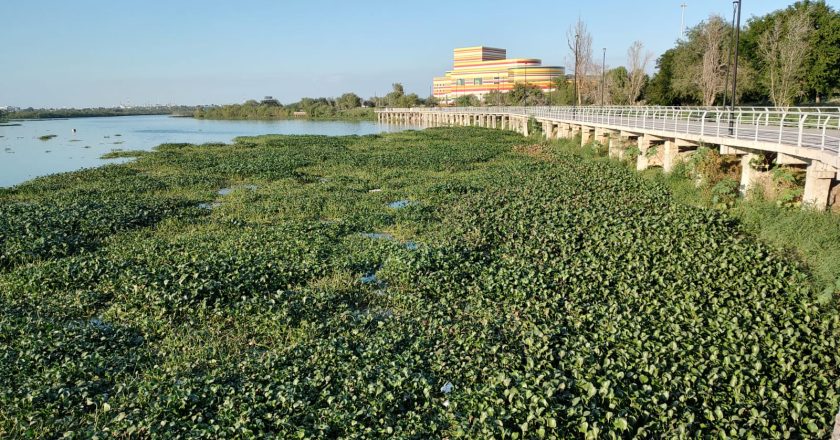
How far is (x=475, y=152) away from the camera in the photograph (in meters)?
36.3

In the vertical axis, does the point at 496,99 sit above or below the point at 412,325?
above

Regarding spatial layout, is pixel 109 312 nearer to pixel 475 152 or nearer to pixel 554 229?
pixel 554 229

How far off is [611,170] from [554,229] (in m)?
11.5

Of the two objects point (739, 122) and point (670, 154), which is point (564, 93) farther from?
point (739, 122)

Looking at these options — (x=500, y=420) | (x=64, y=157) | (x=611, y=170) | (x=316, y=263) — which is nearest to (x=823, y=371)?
(x=500, y=420)

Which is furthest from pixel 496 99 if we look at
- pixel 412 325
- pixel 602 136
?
pixel 412 325

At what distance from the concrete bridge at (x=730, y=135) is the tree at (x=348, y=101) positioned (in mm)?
105817

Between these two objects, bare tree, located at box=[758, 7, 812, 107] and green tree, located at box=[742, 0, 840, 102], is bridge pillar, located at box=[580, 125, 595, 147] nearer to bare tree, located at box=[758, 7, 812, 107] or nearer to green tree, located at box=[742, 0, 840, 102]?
bare tree, located at box=[758, 7, 812, 107]

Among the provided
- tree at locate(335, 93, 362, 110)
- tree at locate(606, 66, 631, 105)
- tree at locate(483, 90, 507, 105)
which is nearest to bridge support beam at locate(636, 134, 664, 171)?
tree at locate(606, 66, 631, 105)

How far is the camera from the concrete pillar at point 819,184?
1325cm

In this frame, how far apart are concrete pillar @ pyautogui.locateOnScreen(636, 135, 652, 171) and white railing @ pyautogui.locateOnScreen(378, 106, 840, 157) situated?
51 centimetres

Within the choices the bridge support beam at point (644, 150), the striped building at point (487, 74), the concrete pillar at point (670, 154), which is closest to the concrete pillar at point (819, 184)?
the concrete pillar at point (670, 154)

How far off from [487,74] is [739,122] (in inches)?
4441

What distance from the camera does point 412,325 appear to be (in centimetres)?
934
